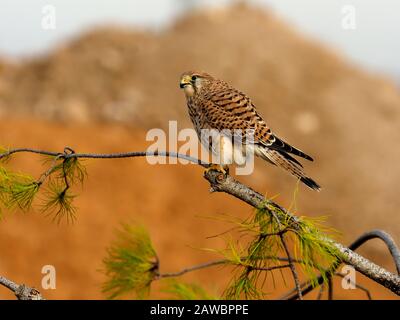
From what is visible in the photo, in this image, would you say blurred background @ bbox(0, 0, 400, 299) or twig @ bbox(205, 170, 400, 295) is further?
blurred background @ bbox(0, 0, 400, 299)

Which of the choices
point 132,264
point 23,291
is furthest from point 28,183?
point 132,264

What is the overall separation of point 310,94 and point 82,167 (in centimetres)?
1886

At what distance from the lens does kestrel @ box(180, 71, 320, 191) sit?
203 inches

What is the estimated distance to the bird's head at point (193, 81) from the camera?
17.4 feet

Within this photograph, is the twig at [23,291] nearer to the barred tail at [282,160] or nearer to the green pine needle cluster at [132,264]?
the green pine needle cluster at [132,264]

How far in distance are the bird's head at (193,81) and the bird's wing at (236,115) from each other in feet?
0.50

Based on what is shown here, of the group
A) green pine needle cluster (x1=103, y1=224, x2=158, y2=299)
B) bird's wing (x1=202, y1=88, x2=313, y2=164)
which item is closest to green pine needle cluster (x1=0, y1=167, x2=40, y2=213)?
green pine needle cluster (x1=103, y1=224, x2=158, y2=299)

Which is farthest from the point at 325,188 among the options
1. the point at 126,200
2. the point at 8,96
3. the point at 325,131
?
the point at 8,96

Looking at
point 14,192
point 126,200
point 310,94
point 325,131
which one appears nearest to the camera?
point 14,192

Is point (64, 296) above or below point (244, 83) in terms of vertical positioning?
below

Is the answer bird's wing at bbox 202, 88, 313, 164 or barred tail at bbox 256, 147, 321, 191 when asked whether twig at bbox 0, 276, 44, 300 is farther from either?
bird's wing at bbox 202, 88, 313, 164

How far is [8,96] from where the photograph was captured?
25.8m

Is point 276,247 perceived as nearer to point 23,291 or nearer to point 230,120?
point 23,291

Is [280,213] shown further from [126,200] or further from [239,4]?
[239,4]
